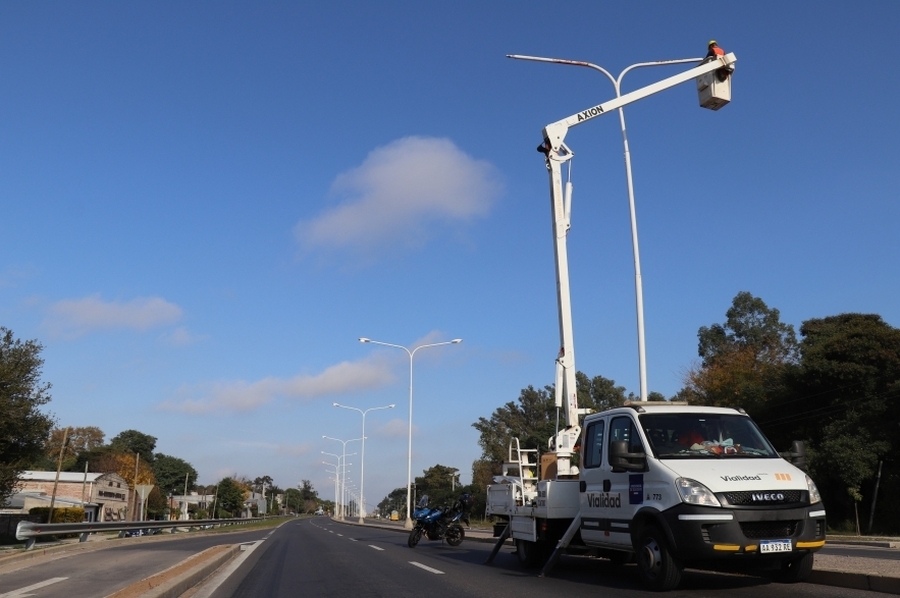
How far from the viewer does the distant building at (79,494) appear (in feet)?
198

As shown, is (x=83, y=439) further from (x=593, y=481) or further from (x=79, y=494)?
(x=593, y=481)

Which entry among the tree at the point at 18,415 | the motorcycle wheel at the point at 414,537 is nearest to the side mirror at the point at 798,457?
the motorcycle wheel at the point at 414,537

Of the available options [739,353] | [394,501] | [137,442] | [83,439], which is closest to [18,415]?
[739,353]

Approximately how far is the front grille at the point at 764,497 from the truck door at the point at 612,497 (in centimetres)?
120

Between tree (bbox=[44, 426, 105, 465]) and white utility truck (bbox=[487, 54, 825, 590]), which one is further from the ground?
tree (bbox=[44, 426, 105, 465])

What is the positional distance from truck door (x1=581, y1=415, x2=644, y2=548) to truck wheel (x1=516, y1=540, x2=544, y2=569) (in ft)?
6.00

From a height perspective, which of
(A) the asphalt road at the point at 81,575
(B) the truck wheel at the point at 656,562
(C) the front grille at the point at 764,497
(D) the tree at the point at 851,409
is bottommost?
(A) the asphalt road at the point at 81,575

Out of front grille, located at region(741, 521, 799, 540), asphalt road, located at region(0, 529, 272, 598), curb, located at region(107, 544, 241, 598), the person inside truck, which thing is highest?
the person inside truck

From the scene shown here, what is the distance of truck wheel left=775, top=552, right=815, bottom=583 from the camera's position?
888 centimetres

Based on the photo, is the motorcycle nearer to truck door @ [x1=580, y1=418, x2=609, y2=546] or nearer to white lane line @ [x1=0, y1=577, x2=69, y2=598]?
truck door @ [x1=580, y1=418, x2=609, y2=546]

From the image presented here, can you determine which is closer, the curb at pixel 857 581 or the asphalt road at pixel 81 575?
the curb at pixel 857 581

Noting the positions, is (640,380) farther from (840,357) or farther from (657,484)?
(840,357)

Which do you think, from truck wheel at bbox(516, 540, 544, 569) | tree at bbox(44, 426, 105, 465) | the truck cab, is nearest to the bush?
truck wheel at bbox(516, 540, 544, 569)

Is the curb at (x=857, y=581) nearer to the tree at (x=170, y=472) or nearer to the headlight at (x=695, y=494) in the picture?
the headlight at (x=695, y=494)
